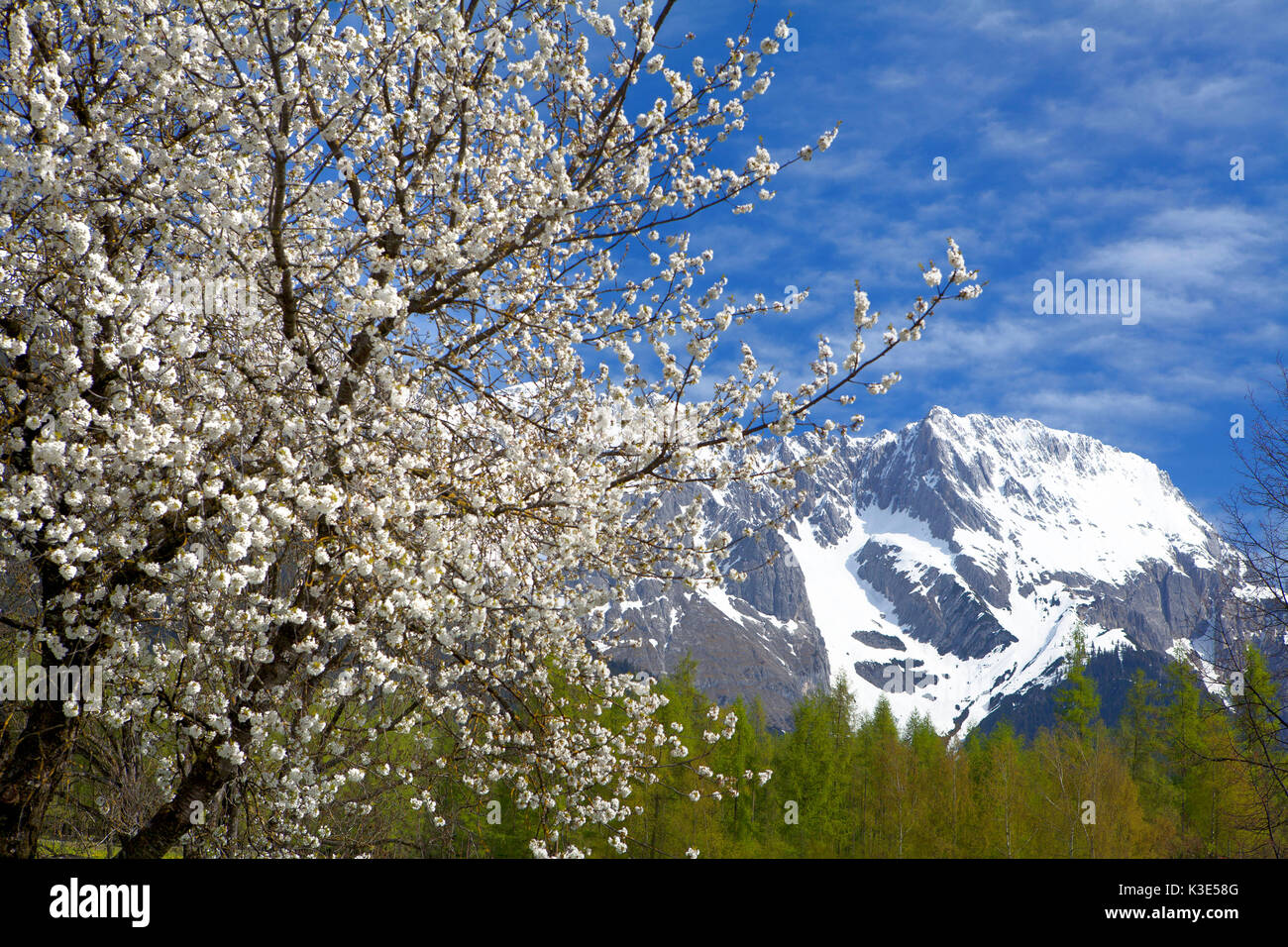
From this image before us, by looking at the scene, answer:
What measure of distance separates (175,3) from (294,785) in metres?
5.47

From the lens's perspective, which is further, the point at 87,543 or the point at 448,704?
the point at 448,704

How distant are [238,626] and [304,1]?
3.45 metres

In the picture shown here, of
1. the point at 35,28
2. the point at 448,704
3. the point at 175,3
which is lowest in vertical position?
the point at 448,704

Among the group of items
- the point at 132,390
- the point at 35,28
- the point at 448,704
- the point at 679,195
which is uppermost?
the point at 35,28

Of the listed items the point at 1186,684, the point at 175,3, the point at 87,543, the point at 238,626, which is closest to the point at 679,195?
the point at 175,3

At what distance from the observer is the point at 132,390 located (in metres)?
4.88

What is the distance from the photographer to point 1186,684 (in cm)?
3133
